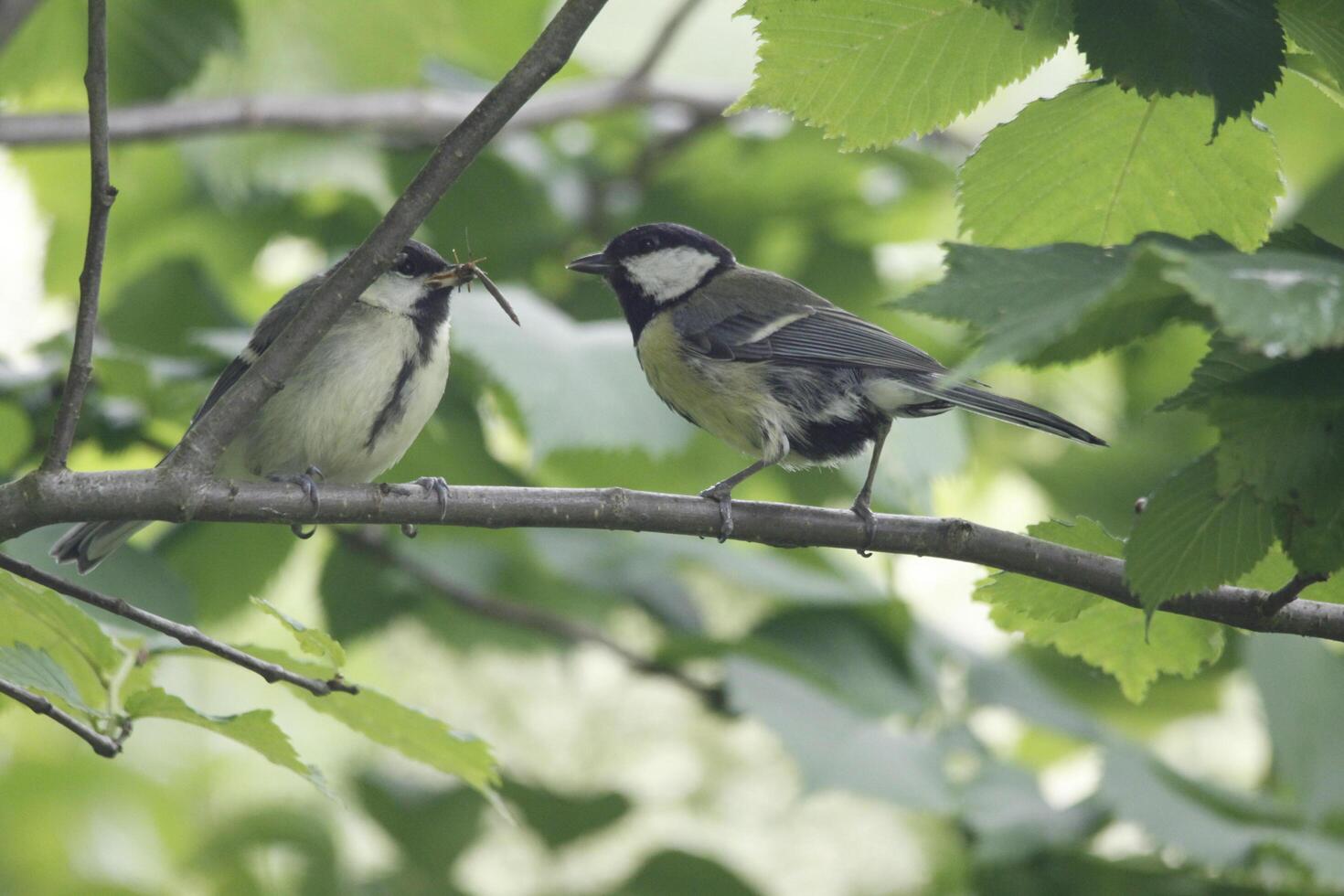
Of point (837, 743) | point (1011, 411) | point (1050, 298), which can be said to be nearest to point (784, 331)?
point (1011, 411)

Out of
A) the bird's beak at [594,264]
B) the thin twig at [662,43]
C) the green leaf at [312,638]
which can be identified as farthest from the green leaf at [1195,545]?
the thin twig at [662,43]

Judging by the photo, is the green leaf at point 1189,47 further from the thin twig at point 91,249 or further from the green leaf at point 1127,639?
the thin twig at point 91,249

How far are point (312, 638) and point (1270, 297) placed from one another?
3.64 feet

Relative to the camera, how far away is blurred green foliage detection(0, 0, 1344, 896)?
152 cm

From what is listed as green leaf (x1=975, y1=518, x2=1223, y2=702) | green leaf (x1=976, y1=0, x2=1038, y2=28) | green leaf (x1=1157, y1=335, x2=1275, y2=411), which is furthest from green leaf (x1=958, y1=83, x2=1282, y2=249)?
green leaf (x1=975, y1=518, x2=1223, y2=702)

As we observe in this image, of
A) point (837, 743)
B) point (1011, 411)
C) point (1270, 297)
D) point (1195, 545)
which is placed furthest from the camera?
point (837, 743)

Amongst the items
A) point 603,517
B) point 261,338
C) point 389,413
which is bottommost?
point 603,517

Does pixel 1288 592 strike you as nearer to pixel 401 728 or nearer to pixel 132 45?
pixel 401 728

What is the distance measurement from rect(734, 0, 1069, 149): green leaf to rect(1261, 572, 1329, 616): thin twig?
620 mm

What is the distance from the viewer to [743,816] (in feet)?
13.1

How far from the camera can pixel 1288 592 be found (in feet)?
4.68

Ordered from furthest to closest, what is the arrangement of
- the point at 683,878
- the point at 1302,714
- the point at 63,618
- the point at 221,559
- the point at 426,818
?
1. the point at 426,818
2. the point at 1302,714
3. the point at 683,878
4. the point at 221,559
5. the point at 63,618

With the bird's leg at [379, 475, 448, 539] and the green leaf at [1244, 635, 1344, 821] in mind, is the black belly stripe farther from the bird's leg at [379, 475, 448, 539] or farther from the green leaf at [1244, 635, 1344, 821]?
the green leaf at [1244, 635, 1344, 821]

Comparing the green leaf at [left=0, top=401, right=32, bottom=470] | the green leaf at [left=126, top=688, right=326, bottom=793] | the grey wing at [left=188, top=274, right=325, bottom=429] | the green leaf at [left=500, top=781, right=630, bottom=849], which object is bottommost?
the green leaf at [left=126, top=688, right=326, bottom=793]
